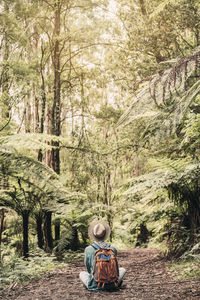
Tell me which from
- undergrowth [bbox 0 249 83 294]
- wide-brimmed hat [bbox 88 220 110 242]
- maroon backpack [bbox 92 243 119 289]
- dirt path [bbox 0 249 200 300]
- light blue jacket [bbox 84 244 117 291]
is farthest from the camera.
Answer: undergrowth [bbox 0 249 83 294]

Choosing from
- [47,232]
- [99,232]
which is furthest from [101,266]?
[47,232]

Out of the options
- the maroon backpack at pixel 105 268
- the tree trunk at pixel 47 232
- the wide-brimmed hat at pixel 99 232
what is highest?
the wide-brimmed hat at pixel 99 232

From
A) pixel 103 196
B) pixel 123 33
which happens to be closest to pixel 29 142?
pixel 123 33

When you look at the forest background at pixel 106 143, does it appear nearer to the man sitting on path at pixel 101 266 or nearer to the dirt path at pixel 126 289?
the dirt path at pixel 126 289

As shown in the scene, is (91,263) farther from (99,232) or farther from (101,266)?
(99,232)

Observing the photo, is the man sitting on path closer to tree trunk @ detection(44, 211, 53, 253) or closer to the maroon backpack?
the maroon backpack

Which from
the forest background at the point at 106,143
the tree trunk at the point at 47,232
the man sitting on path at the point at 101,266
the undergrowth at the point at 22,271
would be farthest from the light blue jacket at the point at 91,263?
the tree trunk at the point at 47,232

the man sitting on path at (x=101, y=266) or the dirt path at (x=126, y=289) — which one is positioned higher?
the man sitting on path at (x=101, y=266)

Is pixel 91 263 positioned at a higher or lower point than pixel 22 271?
higher

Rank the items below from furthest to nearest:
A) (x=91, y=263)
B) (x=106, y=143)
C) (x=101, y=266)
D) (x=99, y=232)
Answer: (x=106, y=143) < (x=99, y=232) < (x=91, y=263) < (x=101, y=266)

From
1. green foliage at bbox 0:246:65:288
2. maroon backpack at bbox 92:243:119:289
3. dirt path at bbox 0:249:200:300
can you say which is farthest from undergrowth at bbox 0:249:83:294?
maroon backpack at bbox 92:243:119:289

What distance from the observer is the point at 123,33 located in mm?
8867

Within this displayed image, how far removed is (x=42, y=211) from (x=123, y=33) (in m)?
5.51

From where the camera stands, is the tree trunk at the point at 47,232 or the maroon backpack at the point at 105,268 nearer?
the maroon backpack at the point at 105,268
